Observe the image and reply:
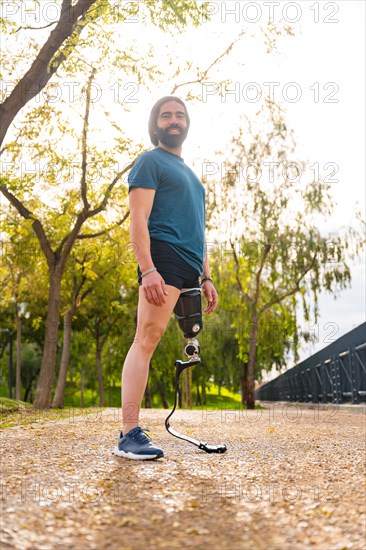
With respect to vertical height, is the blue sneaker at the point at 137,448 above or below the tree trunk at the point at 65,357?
below

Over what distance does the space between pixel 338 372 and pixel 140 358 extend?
1410 cm

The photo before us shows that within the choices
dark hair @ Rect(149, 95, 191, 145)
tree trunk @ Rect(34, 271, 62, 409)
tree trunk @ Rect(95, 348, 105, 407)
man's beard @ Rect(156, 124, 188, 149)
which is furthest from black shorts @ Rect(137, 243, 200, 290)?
tree trunk @ Rect(95, 348, 105, 407)

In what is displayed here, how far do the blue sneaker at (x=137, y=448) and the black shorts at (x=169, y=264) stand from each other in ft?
2.91

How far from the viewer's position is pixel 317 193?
20203 mm

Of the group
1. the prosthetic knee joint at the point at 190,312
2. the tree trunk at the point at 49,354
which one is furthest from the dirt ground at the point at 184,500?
the tree trunk at the point at 49,354

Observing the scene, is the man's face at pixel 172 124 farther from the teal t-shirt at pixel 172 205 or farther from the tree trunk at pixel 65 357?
the tree trunk at pixel 65 357

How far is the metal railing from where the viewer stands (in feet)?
46.8

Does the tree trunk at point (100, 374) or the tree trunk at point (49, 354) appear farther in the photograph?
the tree trunk at point (100, 374)

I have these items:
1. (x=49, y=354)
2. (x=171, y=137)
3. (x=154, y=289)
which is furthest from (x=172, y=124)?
(x=49, y=354)

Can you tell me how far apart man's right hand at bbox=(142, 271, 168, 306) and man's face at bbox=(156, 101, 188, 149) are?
1026 millimetres

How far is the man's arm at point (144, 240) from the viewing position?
3.87 metres

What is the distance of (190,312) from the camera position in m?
4.29

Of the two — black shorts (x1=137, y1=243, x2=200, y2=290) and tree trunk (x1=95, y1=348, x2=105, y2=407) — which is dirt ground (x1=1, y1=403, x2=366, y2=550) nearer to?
black shorts (x1=137, y1=243, x2=200, y2=290)

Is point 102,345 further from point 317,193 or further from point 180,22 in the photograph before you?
point 180,22
